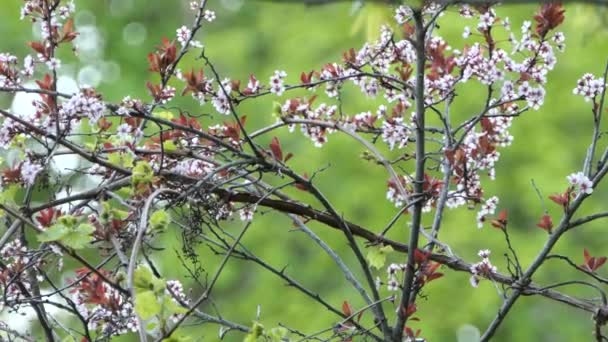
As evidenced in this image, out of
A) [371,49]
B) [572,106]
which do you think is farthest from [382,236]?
[572,106]

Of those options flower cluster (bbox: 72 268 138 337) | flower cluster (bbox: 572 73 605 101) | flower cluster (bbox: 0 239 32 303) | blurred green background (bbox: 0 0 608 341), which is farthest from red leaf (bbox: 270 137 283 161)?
blurred green background (bbox: 0 0 608 341)

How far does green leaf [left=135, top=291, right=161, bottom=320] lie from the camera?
6.44ft

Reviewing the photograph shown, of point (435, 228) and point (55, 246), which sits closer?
point (55, 246)

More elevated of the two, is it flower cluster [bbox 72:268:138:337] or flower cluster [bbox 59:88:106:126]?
flower cluster [bbox 59:88:106:126]

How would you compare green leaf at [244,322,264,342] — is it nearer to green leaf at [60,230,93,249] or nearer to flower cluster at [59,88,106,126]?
green leaf at [60,230,93,249]

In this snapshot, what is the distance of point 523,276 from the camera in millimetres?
2756

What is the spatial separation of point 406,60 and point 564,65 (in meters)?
6.96

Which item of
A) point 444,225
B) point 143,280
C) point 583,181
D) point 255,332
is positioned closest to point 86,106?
point 143,280

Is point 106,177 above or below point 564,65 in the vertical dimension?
below

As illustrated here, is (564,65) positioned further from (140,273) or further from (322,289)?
(140,273)

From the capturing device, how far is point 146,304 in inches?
77.5

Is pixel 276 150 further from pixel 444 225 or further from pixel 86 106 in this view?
pixel 444 225

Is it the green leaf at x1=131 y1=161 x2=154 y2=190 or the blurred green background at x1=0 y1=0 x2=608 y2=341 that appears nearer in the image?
the green leaf at x1=131 y1=161 x2=154 y2=190

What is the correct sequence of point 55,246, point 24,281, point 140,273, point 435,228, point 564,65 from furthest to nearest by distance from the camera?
point 564,65
point 24,281
point 435,228
point 55,246
point 140,273
